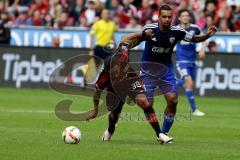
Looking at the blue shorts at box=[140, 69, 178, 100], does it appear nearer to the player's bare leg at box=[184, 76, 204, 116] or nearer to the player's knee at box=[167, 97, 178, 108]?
the player's knee at box=[167, 97, 178, 108]

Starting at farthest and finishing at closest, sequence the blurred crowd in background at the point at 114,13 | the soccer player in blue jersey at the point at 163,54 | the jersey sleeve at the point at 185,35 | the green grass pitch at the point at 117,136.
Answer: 1. the blurred crowd in background at the point at 114,13
2. the jersey sleeve at the point at 185,35
3. the soccer player in blue jersey at the point at 163,54
4. the green grass pitch at the point at 117,136

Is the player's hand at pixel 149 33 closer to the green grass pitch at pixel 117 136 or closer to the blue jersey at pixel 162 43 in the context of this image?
the blue jersey at pixel 162 43

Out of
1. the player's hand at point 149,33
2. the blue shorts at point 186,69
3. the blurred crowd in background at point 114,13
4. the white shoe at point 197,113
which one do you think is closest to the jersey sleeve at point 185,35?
the player's hand at point 149,33

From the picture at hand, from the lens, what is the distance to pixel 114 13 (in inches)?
1154

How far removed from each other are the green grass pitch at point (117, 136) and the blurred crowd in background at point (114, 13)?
6.13 meters

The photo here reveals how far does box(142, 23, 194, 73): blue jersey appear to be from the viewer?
42.8 ft

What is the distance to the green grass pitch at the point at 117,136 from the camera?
11203 millimetres

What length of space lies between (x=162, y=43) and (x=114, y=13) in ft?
53.7

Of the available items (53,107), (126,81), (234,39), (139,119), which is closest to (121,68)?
(126,81)

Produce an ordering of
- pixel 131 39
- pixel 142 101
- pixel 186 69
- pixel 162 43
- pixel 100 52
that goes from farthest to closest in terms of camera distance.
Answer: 1. pixel 100 52
2. pixel 186 69
3. pixel 162 43
4. pixel 142 101
5. pixel 131 39

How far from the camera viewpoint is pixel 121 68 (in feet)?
44.0

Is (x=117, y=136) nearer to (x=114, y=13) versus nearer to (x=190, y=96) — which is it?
(x=190, y=96)

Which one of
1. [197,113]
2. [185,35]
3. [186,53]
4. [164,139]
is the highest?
[185,35]

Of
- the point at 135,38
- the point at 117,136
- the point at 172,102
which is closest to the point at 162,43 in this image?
the point at 135,38
